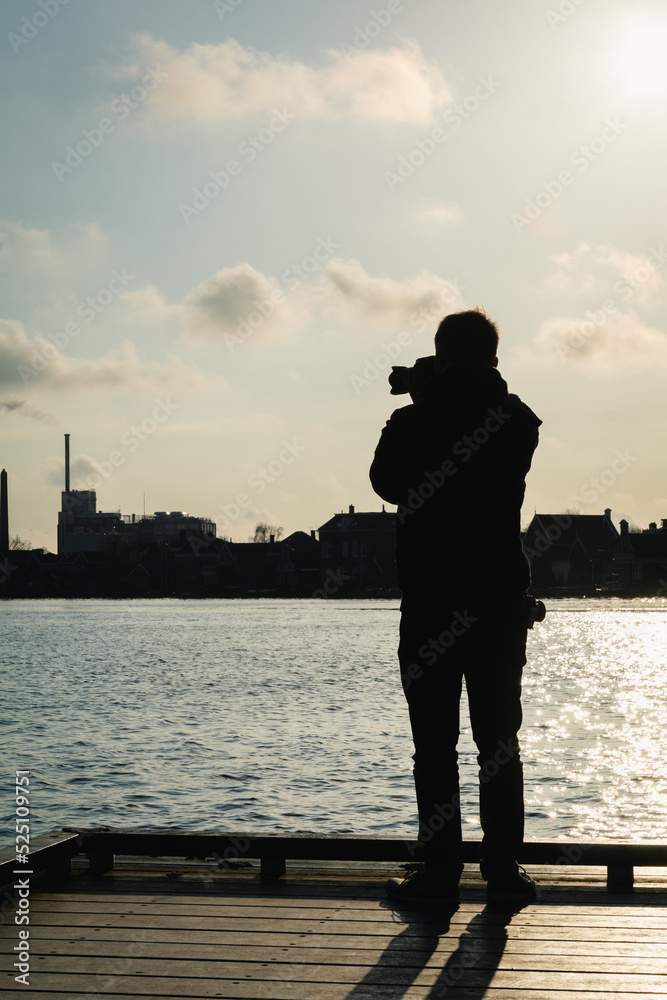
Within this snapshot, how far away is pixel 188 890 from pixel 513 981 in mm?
1590

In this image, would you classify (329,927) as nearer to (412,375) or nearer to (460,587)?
(460,587)

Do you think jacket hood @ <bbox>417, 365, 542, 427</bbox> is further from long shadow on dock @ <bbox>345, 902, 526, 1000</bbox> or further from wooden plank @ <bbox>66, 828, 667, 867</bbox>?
long shadow on dock @ <bbox>345, 902, 526, 1000</bbox>

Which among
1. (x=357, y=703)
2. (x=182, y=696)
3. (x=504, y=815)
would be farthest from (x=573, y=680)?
(x=504, y=815)

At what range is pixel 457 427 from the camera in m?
4.00

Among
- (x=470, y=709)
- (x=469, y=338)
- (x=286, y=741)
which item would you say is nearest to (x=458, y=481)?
(x=469, y=338)

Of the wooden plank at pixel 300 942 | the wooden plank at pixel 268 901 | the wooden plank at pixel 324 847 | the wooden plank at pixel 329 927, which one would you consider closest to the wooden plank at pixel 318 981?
the wooden plank at pixel 300 942

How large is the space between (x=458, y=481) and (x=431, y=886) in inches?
64.1

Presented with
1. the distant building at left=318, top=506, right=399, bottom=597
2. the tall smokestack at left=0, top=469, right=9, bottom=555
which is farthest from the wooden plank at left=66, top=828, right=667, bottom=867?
the tall smokestack at left=0, top=469, right=9, bottom=555

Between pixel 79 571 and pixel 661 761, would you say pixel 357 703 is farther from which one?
pixel 79 571

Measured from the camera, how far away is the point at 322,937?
3424 mm

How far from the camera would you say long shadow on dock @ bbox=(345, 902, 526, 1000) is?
2943 millimetres

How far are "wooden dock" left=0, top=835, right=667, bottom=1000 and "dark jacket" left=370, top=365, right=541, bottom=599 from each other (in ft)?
4.16

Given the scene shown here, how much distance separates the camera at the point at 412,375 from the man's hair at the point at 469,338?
3.8 inches

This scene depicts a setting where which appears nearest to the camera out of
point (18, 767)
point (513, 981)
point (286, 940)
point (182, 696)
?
point (513, 981)
